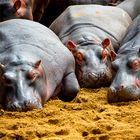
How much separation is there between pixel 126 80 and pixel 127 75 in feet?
0.35

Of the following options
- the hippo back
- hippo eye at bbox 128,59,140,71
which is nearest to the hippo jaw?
hippo eye at bbox 128,59,140,71

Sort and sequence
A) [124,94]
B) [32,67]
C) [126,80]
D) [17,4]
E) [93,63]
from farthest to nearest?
[17,4] → [93,63] → [126,80] → [124,94] → [32,67]

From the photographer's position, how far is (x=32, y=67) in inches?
282

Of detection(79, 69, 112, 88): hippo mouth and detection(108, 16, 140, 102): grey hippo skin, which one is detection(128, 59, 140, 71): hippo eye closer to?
detection(108, 16, 140, 102): grey hippo skin

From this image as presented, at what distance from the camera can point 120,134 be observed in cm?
564

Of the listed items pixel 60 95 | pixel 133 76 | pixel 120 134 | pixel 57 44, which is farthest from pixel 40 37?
pixel 120 134

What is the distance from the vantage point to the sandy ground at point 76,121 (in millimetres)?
5703

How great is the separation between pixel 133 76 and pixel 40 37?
1369 millimetres

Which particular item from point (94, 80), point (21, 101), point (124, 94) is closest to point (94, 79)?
point (94, 80)

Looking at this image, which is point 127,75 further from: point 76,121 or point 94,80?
point 76,121

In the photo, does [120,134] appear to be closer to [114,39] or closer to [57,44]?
[57,44]

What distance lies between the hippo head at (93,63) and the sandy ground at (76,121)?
0.70 metres

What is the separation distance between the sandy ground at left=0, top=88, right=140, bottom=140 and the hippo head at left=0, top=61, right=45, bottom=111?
0.11 meters

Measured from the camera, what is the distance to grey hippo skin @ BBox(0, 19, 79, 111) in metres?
6.93
